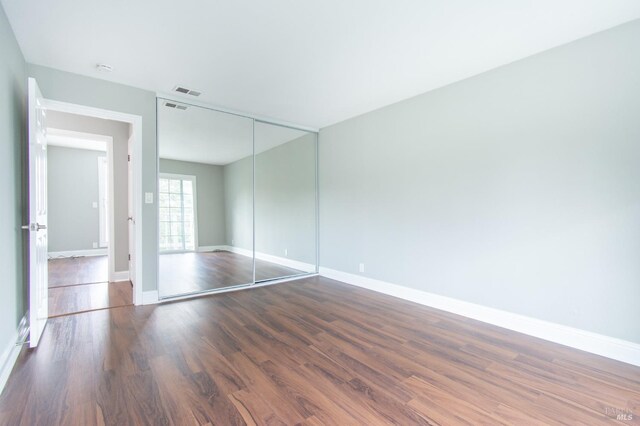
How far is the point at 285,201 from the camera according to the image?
18.8 ft

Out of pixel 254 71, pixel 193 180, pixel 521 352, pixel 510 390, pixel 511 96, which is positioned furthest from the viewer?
pixel 193 180

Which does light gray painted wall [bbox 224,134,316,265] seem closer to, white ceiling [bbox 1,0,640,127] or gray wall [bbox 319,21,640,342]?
gray wall [bbox 319,21,640,342]

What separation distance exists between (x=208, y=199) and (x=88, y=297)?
2.51 m

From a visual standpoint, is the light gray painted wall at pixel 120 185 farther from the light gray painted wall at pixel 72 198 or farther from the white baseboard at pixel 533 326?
the white baseboard at pixel 533 326

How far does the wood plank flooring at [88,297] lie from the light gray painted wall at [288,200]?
2.57 metres

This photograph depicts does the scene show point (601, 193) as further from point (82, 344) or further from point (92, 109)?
point (92, 109)

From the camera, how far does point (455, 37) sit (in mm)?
2426

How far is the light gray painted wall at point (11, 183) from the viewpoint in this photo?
2.08m

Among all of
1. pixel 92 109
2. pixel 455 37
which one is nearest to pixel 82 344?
pixel 92 109

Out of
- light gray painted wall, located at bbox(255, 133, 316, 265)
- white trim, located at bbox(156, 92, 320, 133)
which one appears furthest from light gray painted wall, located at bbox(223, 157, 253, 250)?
white trim, located at bbox(156, 92, 320, 133)

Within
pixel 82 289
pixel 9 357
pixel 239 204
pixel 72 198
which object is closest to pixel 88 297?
pixel 82 289

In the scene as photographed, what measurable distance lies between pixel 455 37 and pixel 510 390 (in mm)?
2638

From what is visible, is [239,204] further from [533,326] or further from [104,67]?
[533,326]

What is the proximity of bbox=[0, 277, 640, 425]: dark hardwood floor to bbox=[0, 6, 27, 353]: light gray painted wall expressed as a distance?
40 centimetres
